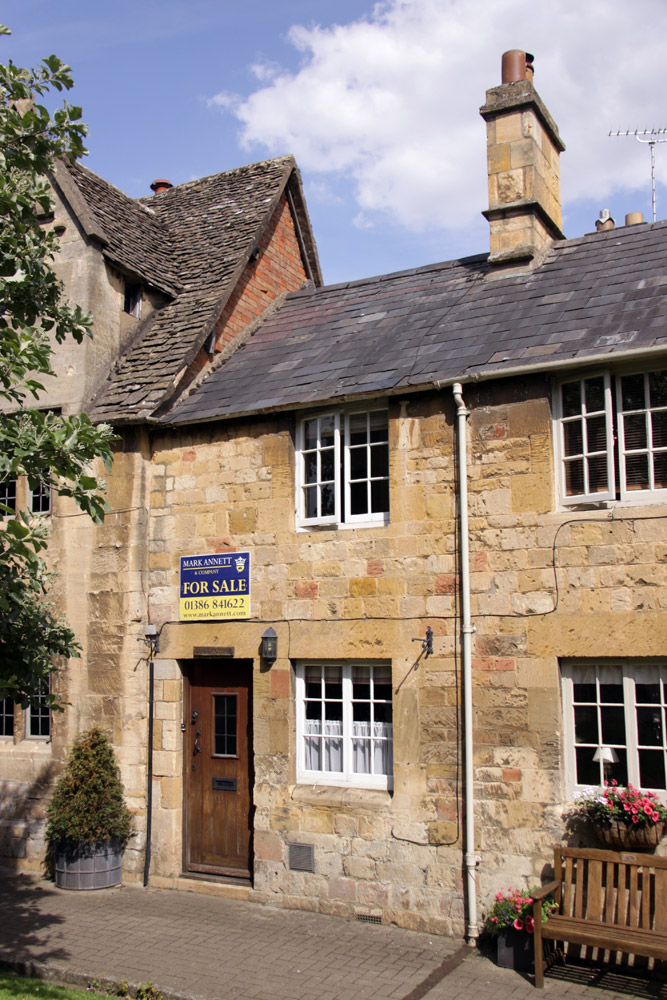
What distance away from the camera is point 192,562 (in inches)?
420

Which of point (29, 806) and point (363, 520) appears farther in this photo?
point (29, 806)

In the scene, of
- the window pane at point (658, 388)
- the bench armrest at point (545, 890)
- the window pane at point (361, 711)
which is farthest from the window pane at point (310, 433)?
the bench armrest at point (545, 890)

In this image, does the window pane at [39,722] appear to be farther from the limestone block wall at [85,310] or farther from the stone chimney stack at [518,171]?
the stone chimney stack at [518,171]

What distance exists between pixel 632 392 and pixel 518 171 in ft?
13.6

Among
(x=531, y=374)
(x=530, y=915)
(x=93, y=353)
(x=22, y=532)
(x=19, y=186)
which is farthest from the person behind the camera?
(x=93, y=353)

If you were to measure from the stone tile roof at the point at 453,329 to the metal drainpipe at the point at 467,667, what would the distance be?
54 centimetres

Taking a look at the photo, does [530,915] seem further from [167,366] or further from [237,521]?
[167,366]

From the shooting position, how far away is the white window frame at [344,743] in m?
9.41

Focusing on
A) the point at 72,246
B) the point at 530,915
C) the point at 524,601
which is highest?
the point at 72,246

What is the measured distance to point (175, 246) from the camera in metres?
14.9

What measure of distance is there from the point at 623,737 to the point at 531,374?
3.50 metres

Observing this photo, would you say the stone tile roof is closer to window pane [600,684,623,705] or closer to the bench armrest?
window pane [600,684,623,705]

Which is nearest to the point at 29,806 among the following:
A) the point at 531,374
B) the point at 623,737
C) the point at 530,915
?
the point at 530,915

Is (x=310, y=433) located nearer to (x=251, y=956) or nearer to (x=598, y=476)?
(x=598, y=476)
